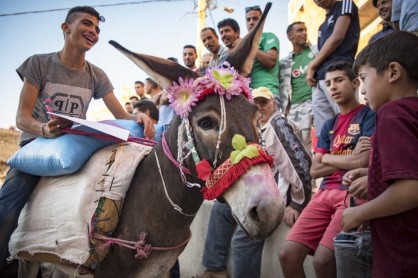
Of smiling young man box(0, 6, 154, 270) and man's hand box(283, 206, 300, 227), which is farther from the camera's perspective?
man's hand box(283, 206, 300, 227)

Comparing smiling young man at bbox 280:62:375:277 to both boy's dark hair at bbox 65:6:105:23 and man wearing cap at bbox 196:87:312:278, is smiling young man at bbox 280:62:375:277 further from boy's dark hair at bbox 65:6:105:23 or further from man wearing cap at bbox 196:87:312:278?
boy's dark hair at bbox 65:6:105:23

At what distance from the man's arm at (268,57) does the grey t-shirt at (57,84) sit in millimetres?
2470

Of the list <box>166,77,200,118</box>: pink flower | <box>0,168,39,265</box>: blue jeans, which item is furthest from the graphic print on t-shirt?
<box>166,77,200,118</box>: pink flower

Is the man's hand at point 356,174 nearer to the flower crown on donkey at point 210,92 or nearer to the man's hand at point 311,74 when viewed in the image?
the flower crown on donkey at point 210,92

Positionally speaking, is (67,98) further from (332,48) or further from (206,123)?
(332,48)

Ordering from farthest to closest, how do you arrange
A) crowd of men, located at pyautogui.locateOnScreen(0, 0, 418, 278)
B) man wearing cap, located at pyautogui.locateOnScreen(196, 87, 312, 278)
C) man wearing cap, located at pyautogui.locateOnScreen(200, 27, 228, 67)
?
man wearing cap, located at pyautogui.locateOnScreen(200, 27, 228, 67)
man wearing cap, located at pyautogui.locateOnScreen(196, 87, 312, 278)
crowd of men, located at pyautogui.locateOnScreen(0, 0, 418, 278)

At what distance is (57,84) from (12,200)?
111 cm

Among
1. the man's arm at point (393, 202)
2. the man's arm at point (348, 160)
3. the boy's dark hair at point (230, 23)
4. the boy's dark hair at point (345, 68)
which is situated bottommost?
the man's arm at point (393, 202)

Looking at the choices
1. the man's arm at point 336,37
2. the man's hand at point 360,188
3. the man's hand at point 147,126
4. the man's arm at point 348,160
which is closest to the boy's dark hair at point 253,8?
the man's arm at point 336,37

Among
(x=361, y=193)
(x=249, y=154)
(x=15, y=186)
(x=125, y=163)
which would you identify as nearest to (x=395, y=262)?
(x=361, y=193)

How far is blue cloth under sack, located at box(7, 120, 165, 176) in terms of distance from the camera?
90.0 inches

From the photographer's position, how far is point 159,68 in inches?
88.1

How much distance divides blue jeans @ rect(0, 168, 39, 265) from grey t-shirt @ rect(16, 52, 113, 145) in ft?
1.58

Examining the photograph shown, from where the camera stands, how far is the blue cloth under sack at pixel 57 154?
2287 millimetres
